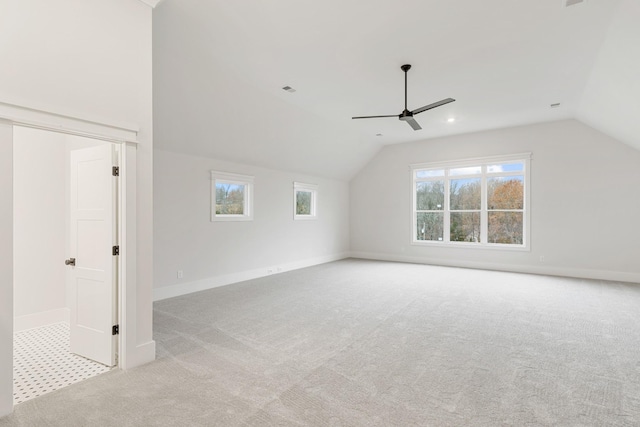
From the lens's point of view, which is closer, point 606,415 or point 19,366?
point 606,415

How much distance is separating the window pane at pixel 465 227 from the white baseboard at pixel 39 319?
770 cm

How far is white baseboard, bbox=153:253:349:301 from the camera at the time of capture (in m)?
4.89

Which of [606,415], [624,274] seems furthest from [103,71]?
[624,274]

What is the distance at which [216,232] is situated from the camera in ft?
18.8

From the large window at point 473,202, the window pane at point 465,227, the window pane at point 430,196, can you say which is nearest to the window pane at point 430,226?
the large window at point 473,202

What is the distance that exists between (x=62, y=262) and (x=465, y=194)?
7.90 metres

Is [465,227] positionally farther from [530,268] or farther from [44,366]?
[44,366]

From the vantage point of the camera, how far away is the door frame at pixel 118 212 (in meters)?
2.01

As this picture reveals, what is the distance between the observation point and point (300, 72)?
4242mm

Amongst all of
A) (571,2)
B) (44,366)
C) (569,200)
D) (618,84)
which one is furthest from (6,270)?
(569,200)

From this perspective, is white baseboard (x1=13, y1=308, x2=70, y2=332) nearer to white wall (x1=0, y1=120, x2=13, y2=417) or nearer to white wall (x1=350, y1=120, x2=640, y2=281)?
white wall (x1=0, y1=120, x2=13, y2=417)

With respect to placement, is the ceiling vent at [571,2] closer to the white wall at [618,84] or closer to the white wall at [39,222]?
the white wall at [618,84]

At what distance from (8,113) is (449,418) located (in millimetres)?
3416

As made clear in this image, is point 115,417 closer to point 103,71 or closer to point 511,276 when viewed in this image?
point 103,71
